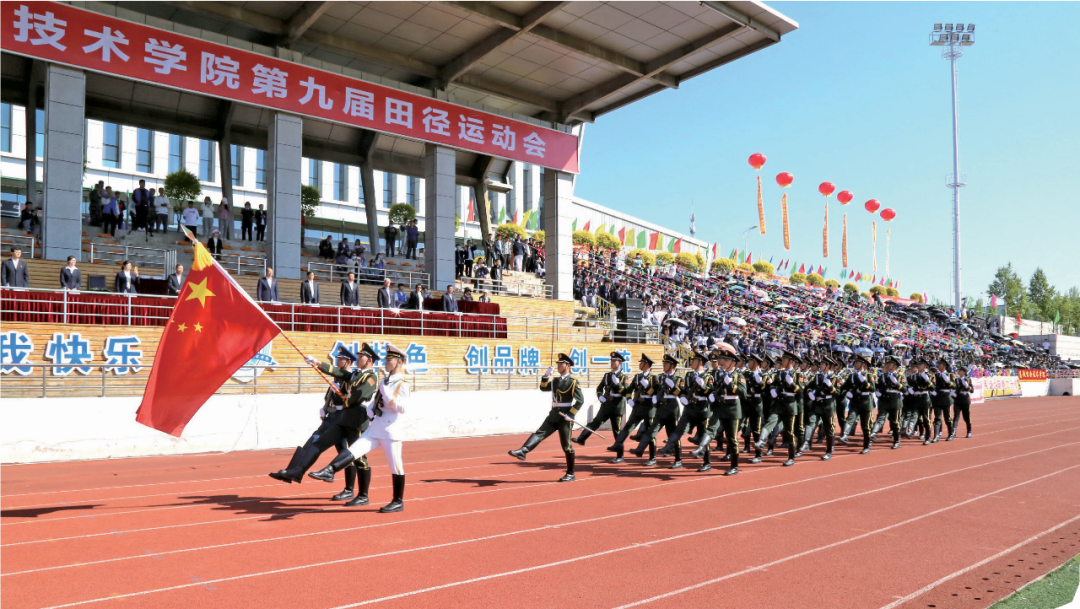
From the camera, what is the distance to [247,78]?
800 inches

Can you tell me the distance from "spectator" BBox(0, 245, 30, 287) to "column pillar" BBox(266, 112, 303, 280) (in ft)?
23.1

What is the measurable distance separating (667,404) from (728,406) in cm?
109

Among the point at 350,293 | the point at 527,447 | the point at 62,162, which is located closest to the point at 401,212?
the point at 350,293

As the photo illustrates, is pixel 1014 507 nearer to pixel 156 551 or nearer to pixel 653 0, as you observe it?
pixel 156 551

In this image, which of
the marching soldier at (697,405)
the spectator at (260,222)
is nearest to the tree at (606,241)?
the spectator at (260,222)

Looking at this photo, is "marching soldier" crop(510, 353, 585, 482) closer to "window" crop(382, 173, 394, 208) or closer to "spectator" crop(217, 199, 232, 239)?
"spectator" crop(217, 199, 232, 239)

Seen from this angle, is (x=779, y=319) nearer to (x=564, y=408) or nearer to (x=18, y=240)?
(x=564, y=408)

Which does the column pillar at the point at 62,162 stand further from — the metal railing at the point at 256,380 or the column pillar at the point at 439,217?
the column pillar at the point at 439,217

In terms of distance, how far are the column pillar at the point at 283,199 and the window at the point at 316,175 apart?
31482mm

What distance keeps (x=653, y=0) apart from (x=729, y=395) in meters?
13.4

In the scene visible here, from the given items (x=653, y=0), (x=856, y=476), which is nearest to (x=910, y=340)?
(x=653, y=0)

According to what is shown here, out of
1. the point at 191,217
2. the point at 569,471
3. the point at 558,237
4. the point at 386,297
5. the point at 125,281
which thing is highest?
the point at 558,237

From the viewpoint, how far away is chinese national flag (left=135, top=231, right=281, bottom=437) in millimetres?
7781

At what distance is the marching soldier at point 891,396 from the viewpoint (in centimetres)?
1548
